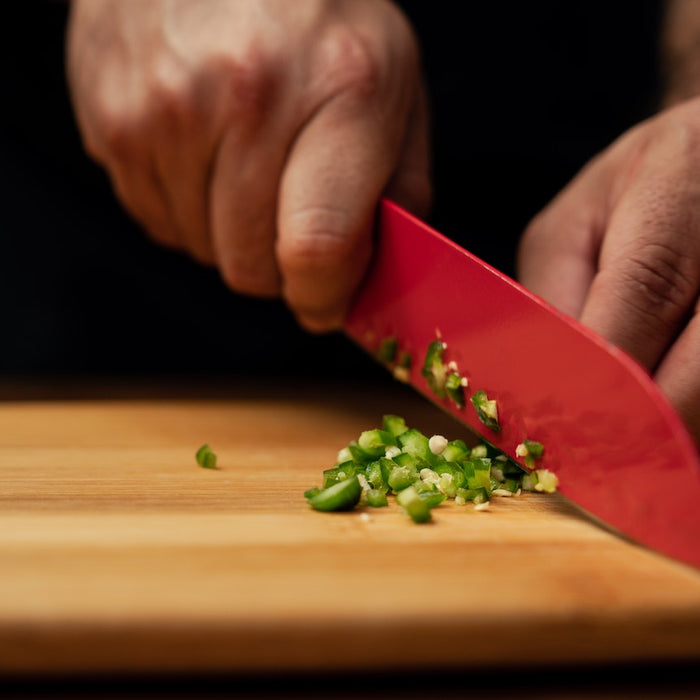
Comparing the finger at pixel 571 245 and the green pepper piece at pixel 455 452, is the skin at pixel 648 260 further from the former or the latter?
the green pepper piece at pixel 455 452

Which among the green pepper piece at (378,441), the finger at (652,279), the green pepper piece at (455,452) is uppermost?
the finger at (652,279)

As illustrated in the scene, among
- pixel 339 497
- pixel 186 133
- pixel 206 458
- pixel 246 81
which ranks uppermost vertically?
pixel 246 81

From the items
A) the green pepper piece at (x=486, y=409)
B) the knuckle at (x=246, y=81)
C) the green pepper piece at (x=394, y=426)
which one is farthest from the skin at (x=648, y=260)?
the knuckle at (x=246, y=81)

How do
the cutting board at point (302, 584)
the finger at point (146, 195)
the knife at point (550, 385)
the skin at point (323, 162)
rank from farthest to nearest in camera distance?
the finger at point (146, 195) < the skin at point (323, 162) < the knife at point (550, 385) < the cutting board at point (302, 584)

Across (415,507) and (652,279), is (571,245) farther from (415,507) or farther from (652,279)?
(415,507)

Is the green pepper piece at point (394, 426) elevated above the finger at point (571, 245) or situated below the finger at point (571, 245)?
below

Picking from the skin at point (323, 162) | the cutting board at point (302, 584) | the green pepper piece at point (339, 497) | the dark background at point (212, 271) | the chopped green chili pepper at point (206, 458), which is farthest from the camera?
the dark background at point (212, 271)

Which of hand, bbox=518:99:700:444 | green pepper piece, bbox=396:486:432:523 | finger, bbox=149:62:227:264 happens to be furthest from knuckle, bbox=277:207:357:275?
green pepper piece, bbox=396:486:432:523

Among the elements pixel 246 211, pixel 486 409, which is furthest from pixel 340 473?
pixel 246 211

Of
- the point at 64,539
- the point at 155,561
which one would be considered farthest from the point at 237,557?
the point at 64,539
